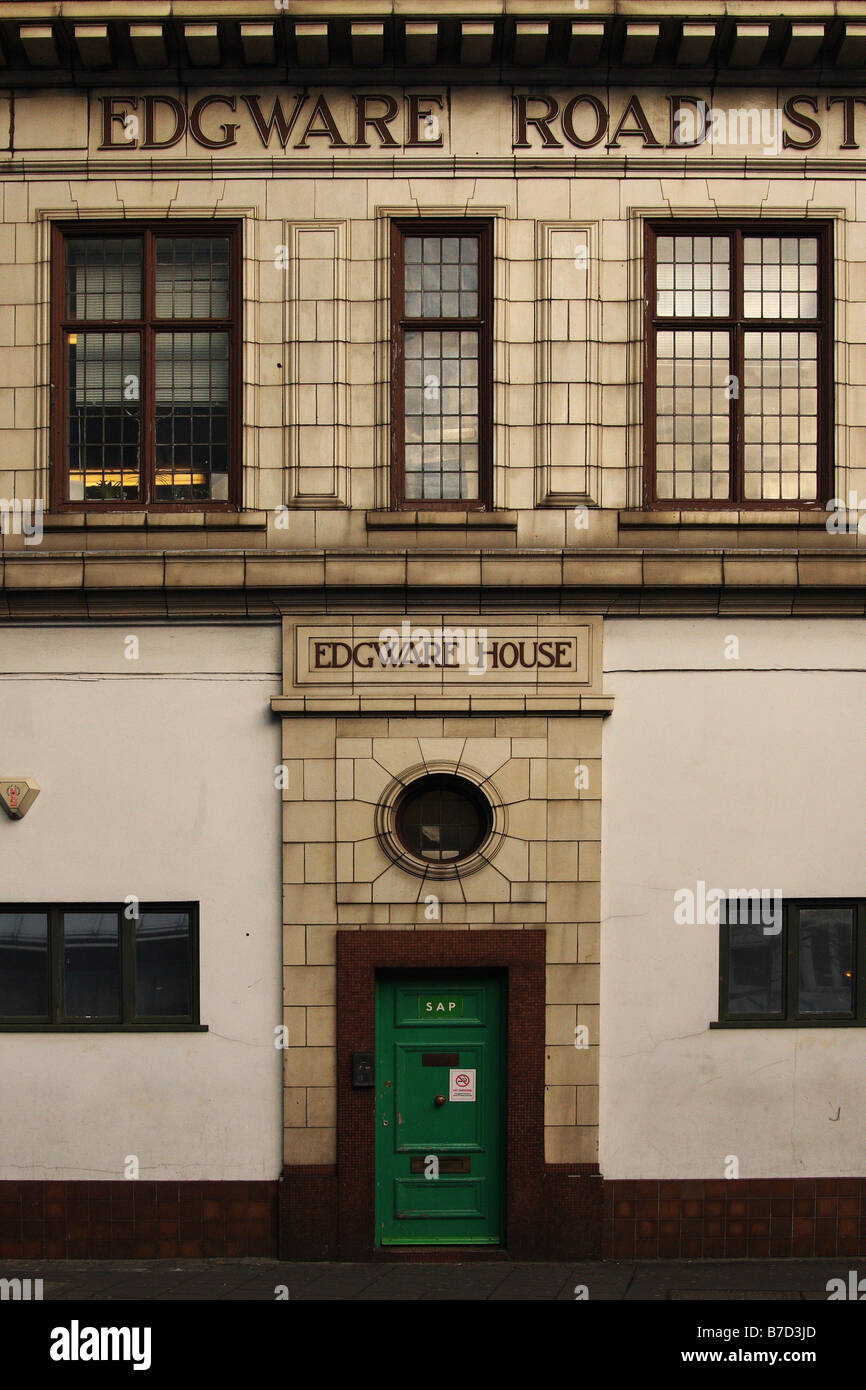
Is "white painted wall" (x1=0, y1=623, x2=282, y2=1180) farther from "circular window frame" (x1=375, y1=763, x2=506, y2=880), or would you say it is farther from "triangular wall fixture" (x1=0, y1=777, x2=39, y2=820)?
"circular window frame" (x1=375, y1=763, x2=506, y2=880)

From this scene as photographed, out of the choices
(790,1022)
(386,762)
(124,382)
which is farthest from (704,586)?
(124,382)

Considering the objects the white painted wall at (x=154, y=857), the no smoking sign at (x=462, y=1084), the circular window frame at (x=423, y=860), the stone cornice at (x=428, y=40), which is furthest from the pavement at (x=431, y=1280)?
the stone cornice at (x=428, y=40)

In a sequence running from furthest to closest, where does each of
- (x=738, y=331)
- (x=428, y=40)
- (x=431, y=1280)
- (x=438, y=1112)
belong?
(x=738, y=331) → (x=438, y=1112) → (x=428, y=40) → (x=431, y=1280)

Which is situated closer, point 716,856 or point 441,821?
point 716,856

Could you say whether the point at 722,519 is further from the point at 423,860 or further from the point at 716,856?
the point at 423,860

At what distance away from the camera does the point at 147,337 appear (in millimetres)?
11773

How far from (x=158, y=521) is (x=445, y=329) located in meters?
3.23

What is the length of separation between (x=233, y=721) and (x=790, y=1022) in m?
5.79

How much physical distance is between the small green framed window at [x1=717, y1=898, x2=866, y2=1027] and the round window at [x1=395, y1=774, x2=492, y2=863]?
2431 mm

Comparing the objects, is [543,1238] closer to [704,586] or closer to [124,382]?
[704,586]

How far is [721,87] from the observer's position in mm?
11672
